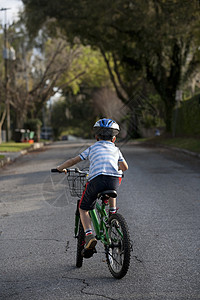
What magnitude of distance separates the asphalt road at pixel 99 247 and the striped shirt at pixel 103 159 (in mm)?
1076

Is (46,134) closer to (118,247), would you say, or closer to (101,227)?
(101,227)

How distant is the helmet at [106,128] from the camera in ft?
17.7

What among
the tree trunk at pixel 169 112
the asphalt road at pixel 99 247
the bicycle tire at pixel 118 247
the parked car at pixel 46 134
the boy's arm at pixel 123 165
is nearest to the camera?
the asphalt road at pixel 99 247

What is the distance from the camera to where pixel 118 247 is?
505 centimetres

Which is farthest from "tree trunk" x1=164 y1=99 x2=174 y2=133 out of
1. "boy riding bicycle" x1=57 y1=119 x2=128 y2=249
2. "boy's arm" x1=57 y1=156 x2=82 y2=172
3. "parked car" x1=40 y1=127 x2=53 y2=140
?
"parked car" x1=40 y1=127 x2=53 y2=140

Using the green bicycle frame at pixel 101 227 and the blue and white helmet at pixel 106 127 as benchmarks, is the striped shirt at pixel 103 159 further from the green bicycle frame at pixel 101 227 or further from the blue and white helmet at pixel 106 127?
the green bicycle frame at pixel 101 227

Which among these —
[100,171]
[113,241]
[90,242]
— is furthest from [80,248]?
[100,171]

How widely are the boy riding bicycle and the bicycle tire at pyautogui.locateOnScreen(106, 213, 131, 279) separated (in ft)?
0.64

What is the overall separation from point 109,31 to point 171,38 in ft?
17.4

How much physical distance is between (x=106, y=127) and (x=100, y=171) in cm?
53

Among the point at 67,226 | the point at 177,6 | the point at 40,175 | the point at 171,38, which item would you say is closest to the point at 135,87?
the point at 171,38

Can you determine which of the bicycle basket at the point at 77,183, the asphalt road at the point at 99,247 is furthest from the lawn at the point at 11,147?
the bicycle basket at the point at 77,183

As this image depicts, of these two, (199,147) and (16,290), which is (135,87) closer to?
(199,147)

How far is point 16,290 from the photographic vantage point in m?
4.70
